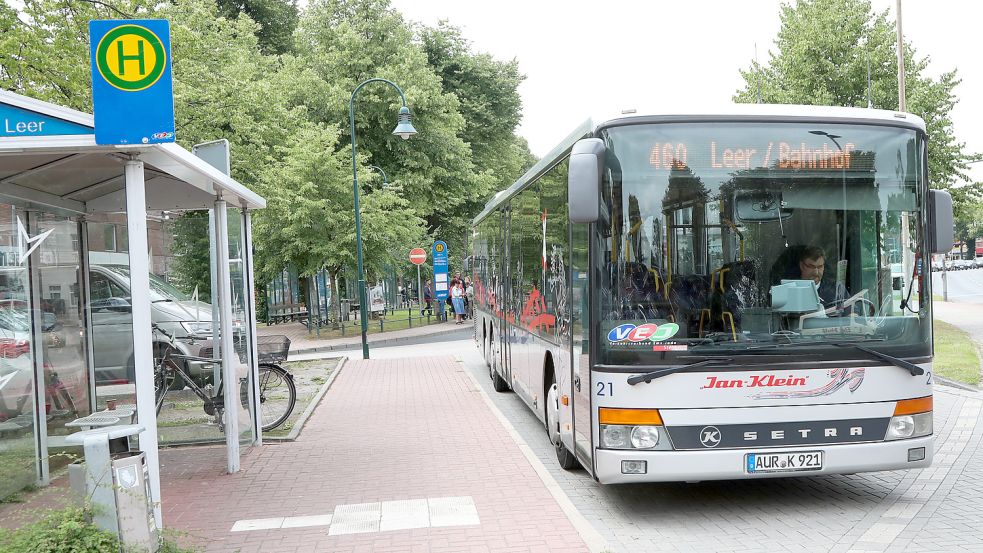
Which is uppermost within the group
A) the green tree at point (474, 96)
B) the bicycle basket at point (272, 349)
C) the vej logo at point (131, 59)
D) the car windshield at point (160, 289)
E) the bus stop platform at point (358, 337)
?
the green tree at point (474, 96)

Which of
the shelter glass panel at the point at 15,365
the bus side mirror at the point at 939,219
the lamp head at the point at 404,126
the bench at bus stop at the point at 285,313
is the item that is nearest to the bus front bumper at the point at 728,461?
the bus side mirror at the point at 939,219

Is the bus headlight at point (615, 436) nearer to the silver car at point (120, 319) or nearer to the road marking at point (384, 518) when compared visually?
the road marking at point (384, 518)

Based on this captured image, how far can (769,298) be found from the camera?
6352mm

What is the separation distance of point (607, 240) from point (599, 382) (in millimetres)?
1024

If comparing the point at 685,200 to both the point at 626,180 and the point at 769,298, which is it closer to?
the point at 626,180

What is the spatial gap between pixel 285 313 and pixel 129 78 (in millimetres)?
33487

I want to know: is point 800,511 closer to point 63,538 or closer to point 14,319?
point 63,538

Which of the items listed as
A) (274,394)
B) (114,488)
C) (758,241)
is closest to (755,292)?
(758,241)

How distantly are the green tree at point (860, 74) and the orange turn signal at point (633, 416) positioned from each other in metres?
22.6

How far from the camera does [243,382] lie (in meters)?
9.54

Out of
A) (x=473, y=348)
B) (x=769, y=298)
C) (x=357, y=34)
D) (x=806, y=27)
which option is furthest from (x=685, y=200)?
(x=357, y=34)

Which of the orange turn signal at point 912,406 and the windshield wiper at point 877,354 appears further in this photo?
the orange turn signal at point 912,406

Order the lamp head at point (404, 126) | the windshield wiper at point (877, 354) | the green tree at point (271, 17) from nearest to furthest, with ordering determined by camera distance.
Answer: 1. the windshield wiper at point (877, 354)
2. the lamp head at point (404, 126)
3. the green tree at point (271, 17)

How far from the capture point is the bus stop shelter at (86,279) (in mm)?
5832
